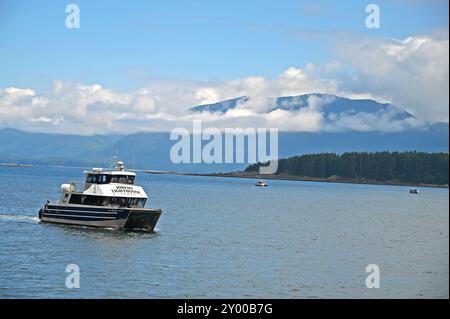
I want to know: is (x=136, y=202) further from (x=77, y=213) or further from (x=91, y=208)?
(x=77, y=213)

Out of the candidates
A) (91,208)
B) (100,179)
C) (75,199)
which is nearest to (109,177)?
(100,179)

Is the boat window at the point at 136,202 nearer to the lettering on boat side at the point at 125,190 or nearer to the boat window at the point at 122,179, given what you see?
the lettering on boat side at the point at 125,190

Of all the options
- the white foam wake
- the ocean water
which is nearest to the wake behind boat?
the ocean water

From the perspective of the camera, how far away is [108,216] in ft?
209

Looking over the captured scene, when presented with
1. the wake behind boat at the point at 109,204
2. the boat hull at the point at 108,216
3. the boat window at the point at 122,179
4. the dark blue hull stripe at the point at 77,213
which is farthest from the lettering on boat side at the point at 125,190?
the dark blue hull stripe at the point at 77,213

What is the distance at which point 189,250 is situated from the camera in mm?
54875

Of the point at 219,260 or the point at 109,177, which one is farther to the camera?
the point at 109,177

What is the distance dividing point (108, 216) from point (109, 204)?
1462 mm

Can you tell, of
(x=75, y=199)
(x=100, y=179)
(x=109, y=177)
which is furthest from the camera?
(x=75, y=199)

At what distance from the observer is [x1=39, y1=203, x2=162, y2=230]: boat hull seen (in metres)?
63.4

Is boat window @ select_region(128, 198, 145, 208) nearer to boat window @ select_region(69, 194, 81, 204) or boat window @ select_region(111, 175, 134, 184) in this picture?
boat window @ select_region(111, 175, 134, 184)

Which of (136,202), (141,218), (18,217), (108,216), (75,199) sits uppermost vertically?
(75,199)

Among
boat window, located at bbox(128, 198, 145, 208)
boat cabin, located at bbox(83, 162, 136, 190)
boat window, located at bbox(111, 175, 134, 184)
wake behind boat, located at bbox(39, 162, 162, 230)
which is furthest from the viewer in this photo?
boat window, located at bbox(111, 175, 134, 184)

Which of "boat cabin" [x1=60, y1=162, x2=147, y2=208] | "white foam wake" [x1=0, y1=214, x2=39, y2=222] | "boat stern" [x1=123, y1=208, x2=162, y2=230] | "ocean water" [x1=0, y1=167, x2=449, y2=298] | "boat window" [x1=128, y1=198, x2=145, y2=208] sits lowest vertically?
"ocean water" [x1=0, y1=167, x2=449, y2=298]
